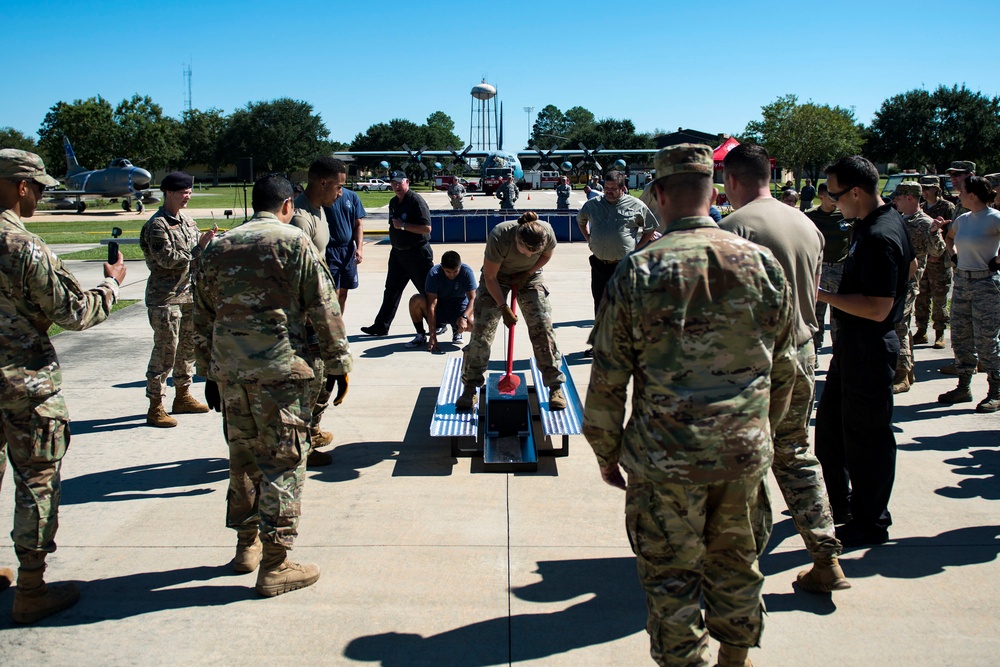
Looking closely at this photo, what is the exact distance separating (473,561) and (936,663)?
2.20 m

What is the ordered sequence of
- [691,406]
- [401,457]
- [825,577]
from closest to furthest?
[691,406] → [825,577] → [401,457]

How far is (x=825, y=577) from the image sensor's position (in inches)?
150

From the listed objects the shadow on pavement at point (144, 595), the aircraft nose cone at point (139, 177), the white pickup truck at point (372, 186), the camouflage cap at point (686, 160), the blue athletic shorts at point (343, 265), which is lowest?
the shadow on pavement at point (144, 595)

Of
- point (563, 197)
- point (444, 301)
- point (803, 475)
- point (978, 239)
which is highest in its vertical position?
point (563, 197)

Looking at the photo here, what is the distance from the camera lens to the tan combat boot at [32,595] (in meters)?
3.65

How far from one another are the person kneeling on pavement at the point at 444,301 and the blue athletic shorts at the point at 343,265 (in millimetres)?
801

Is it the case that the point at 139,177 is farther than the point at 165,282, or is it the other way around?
the point at 139,177

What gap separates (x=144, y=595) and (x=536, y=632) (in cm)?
198

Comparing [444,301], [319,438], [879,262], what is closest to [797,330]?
[879,262]

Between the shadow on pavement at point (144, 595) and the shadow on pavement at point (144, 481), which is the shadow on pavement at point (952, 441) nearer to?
the shadow on pavement at point (144, 595)

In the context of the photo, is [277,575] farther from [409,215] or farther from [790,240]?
[409,215]

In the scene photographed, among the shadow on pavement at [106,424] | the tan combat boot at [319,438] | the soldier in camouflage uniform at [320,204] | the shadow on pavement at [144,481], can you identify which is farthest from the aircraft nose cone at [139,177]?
the tan combat boot at [319,438]

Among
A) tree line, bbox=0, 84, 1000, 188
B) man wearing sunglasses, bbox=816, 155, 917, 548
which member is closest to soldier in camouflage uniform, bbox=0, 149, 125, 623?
man wearing sunglasses, bbox=816, 155, 917, 548

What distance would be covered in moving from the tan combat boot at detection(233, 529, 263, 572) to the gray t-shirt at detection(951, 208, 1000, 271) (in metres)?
6.33
